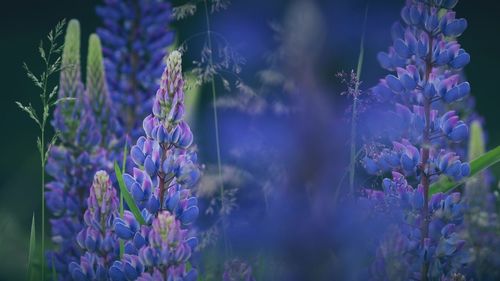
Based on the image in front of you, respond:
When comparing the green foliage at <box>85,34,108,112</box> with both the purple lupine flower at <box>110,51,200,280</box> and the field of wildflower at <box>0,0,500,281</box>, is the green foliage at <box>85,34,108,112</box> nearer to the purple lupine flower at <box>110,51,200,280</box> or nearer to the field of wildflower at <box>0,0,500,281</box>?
the field of wildflower at <box>0,0,500,281</box>

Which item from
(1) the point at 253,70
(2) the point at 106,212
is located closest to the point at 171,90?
(2) the point at 106,212

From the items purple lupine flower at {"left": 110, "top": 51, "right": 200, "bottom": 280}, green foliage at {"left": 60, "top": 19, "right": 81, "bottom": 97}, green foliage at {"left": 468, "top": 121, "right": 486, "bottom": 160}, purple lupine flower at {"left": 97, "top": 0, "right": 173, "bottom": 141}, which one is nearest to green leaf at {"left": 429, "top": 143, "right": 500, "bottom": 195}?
green foliage at {"left": 468, "top": 121, "right": 486, "bottom": 160}

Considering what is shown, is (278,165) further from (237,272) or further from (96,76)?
(96,76)

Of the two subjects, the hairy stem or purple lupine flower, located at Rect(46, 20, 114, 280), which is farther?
purple lupine flower, located at Rect(46, 20, 114, 280)

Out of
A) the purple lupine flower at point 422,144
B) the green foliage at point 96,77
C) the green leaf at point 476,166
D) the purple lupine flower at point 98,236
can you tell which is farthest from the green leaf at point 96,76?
the green leaf at point 476,166

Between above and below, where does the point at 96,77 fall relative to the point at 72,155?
above

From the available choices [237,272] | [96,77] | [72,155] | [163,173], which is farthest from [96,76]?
[237,272]
